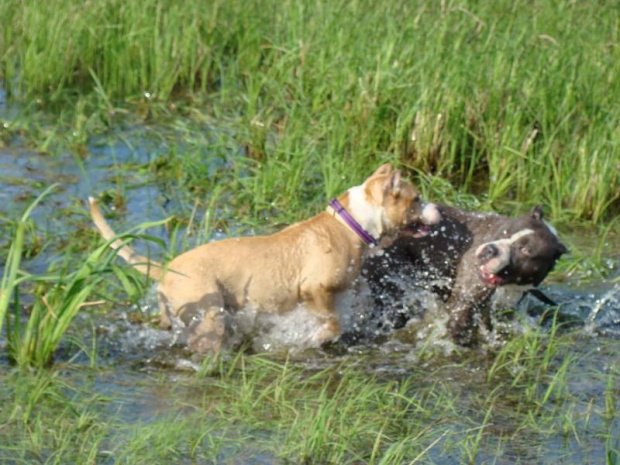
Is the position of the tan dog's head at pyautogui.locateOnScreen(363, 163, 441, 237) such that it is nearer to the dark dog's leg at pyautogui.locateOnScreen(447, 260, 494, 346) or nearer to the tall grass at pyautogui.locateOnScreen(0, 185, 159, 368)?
the dark dog's leg at pyautogui.locateOnScreen(447, 260, 494, 346)

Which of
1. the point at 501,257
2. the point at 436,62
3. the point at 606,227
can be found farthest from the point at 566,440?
the point at 436,62

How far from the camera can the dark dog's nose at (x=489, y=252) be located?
21.7 ft

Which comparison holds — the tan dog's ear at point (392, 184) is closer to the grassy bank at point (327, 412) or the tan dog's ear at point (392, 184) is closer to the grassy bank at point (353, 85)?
the grassy bank at point (327, 412)

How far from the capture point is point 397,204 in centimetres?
667

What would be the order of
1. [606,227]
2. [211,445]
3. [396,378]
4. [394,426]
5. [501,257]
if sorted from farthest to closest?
1. [606,227]
2. [501,257]
3. [396,378]
4. [394,426]
5. [211,445]

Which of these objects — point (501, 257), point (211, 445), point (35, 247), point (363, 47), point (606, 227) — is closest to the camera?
point (211, 445)

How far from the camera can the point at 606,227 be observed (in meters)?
8.38

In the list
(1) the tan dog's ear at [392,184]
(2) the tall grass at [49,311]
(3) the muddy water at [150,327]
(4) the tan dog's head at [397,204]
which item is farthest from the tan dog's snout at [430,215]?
(2) the tall grass at [49,311]

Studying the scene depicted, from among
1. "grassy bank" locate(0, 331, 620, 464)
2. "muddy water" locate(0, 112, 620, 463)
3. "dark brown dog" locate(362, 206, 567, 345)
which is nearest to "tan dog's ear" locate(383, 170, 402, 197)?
"dark brown dog" locate(362, 206, 567, 345)

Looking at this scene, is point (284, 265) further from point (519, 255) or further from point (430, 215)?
point (519, 255)

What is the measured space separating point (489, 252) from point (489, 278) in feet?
0.49

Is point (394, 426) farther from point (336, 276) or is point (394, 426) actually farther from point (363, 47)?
point (363, 47)

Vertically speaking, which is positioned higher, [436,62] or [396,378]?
[436,62]

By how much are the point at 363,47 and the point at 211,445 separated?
190 inches
